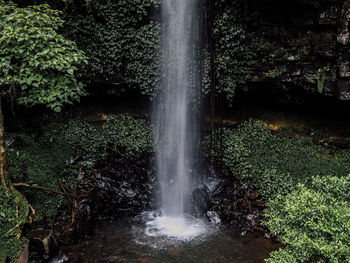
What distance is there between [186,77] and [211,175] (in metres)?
4.06

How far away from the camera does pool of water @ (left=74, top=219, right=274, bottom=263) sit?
682 centimetres

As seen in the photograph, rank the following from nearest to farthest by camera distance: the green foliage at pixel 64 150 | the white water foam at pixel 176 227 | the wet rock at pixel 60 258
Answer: the wet rock at pixel 60 258 < the white water foam at pixel 176 227 < the green foliage at pixel 64 150

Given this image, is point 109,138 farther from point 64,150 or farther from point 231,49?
point 231,49

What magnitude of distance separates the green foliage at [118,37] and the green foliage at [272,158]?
4.14 m

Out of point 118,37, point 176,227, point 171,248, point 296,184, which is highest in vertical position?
point 118,37

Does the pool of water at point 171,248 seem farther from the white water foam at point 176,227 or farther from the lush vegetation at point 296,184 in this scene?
the lush vegetation at point 296,184

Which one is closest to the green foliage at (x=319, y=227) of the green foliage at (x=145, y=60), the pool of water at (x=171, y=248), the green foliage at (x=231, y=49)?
the pool of water at (x=171, y=248)

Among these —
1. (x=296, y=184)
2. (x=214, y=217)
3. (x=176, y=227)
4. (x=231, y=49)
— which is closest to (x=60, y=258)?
(x=176, y=227)

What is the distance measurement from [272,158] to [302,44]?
4.25 metres

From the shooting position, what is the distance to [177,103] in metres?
11.1

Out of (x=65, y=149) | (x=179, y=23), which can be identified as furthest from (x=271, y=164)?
(x=65, y=149)

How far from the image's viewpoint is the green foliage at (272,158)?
359 inches

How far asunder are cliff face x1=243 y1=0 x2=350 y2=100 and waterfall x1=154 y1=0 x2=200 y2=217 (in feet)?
7.67

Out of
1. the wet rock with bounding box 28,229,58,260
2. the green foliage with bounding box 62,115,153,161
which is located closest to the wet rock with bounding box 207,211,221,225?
the green foliage with bounding box 62,115,153,161
